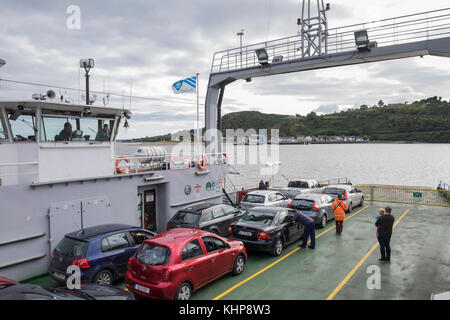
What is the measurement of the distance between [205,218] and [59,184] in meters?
4.67

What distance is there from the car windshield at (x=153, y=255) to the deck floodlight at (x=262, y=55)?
39.8 ft

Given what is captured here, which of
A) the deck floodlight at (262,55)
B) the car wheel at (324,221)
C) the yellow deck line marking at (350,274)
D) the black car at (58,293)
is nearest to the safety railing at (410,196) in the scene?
the car wheel at (324,221)

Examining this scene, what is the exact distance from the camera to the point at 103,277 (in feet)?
24.4

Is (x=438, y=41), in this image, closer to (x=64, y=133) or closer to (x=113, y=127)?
(x=113, y=127)

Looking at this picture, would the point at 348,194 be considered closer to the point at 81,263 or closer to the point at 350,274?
the point at 350,274

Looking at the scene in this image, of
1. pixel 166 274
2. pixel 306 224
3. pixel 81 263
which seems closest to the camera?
pixel 166 274

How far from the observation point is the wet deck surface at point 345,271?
7.36 metres

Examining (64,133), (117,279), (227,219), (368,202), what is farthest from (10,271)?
(368,202)

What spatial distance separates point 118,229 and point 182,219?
277cm

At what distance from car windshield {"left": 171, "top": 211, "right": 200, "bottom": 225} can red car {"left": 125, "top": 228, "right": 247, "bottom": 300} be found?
256 centimetres

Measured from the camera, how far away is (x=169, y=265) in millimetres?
6363

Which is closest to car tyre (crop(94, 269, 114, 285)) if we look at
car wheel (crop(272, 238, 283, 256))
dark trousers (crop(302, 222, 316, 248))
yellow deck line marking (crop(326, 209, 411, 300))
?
car wheel (crop(272, 238, 283, 256))

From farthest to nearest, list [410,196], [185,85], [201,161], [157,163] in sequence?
[410,196], [185,85], [201,161], [157,163]

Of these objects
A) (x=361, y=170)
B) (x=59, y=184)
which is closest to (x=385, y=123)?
(x=361, y=170)
